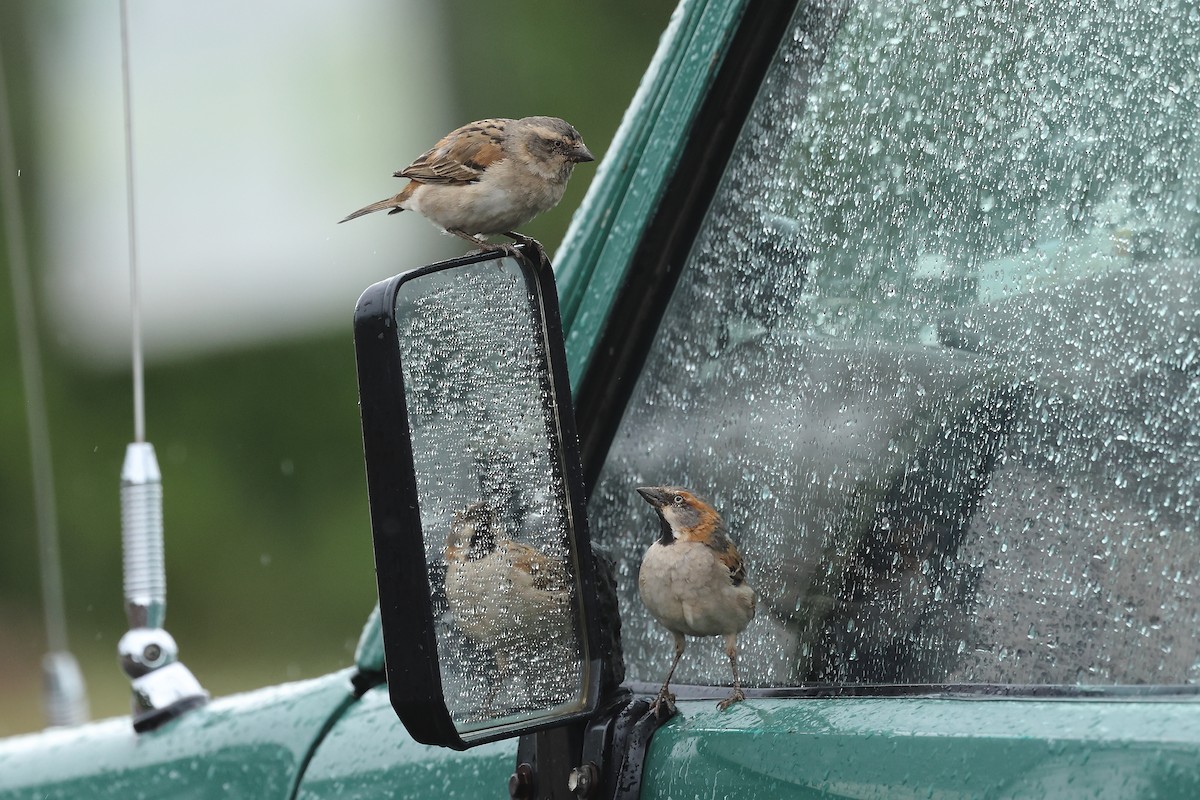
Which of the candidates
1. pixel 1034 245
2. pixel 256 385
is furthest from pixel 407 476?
pixel 256 385

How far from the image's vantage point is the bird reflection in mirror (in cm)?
168

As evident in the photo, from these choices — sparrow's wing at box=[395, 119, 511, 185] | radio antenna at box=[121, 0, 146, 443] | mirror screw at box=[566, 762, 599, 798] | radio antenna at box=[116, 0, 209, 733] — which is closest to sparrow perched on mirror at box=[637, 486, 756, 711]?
mirror screw at box=[566, 762, 599, 798]

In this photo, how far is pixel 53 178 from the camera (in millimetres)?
12914

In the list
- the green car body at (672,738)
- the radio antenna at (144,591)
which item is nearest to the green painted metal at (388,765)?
the green car body at (672,738)

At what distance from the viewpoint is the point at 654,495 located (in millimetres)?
1953

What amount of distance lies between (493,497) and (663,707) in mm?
Answer: 305

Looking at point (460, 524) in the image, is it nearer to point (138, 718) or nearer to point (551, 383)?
point (551, 383)

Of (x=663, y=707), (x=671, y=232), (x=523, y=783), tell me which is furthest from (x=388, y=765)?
(x=671, y=232)

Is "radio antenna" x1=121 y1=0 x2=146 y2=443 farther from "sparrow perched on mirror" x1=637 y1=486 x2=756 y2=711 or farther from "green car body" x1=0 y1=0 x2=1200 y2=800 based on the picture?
"sparrow perched on mirror" x1=637 y1=486 x2=756 y2=711

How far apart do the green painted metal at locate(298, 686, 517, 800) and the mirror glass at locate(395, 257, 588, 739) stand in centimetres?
25

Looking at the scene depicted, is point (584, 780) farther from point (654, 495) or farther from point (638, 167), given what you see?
point (638, 167)

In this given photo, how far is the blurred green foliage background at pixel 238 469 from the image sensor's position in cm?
1252

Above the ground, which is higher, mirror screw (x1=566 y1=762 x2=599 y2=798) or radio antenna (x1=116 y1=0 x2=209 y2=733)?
mirror screw (x1=566 y1=762 x2=599 y2=798)

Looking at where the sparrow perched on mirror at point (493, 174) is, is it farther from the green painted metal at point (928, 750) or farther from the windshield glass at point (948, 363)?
the green painted metal at point (928, 750)
